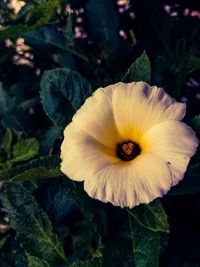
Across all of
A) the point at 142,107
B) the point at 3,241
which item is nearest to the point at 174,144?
the point at 142,107

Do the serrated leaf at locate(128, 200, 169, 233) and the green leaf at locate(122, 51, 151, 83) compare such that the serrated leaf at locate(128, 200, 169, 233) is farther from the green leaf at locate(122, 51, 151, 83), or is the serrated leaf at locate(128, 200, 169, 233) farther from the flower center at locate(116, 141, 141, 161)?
the green leaf at locate(122, 51, 151, 83)

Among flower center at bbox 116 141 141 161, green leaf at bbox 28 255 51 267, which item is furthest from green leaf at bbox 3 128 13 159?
flower center at bbox 116 141 141 161

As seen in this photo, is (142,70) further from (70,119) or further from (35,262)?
(35,262)

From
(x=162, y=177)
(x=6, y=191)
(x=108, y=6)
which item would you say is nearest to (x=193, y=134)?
(x=162, y=177)

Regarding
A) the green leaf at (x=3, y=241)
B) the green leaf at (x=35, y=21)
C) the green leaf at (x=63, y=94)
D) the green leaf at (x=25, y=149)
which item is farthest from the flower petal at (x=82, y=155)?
the green leaf at (x=3, y=241)

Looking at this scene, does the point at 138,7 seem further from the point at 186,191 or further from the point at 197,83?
the point at 186,191

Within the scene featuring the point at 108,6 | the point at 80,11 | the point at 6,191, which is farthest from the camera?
the point at 80,11

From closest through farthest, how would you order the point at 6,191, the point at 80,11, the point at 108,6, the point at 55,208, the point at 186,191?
the point at 186,191 → the point at 6,191 → the point at 55,208 → the point at 108,6 → the point at 80,11
